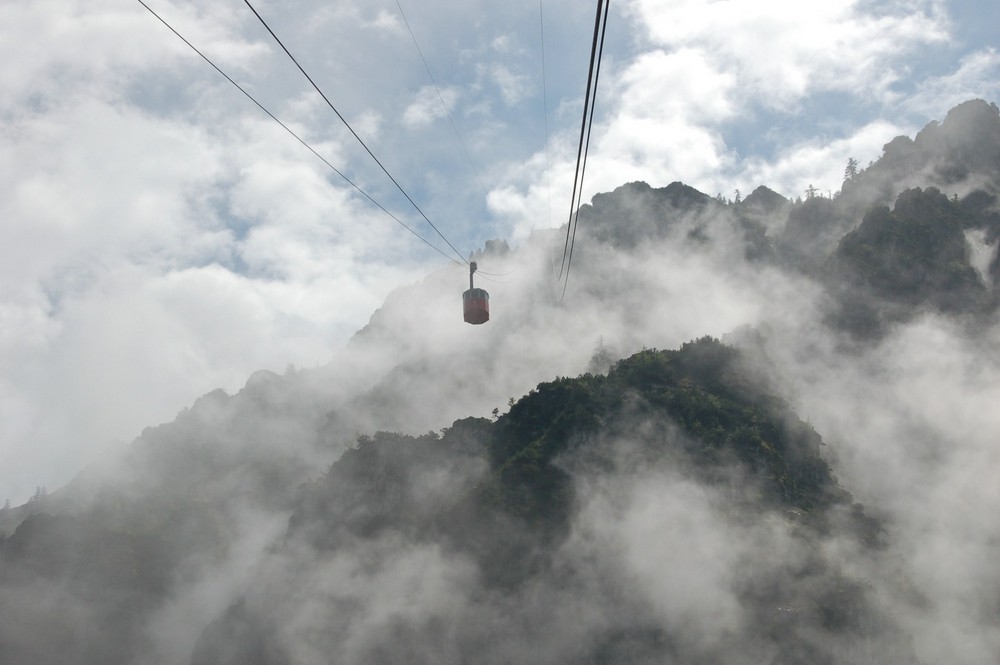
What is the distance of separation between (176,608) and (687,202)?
Answer: 3695 inches

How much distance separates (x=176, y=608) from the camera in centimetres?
8450

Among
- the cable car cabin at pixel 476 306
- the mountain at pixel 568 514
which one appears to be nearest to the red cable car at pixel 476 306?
the cable car cabin at pixel 476 306

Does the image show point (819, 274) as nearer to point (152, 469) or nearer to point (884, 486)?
point (884, 486)

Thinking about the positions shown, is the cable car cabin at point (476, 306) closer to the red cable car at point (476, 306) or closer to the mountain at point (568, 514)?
the red cable car at point (476, 306)

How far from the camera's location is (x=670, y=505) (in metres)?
49.9

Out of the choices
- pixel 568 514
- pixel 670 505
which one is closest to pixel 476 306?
pixel 568 514

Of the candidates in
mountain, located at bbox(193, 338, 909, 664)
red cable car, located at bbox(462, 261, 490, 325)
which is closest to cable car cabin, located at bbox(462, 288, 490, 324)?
red cable car, located at bbox(462, 261, 490, 325)

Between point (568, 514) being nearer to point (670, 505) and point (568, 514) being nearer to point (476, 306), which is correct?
point (670, 505)

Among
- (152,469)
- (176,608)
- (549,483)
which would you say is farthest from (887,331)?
(152,469)

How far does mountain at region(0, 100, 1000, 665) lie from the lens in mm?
44656

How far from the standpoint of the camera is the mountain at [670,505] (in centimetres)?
4466

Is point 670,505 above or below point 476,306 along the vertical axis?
below

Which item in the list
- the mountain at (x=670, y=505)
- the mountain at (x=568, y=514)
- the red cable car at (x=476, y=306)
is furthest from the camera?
the mountain at (x=670, y=505)

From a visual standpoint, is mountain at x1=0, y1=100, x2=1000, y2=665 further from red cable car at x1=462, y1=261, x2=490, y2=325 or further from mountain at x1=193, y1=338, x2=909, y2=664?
red cable car at x1=462, y1=261, x2=490, y2=325
